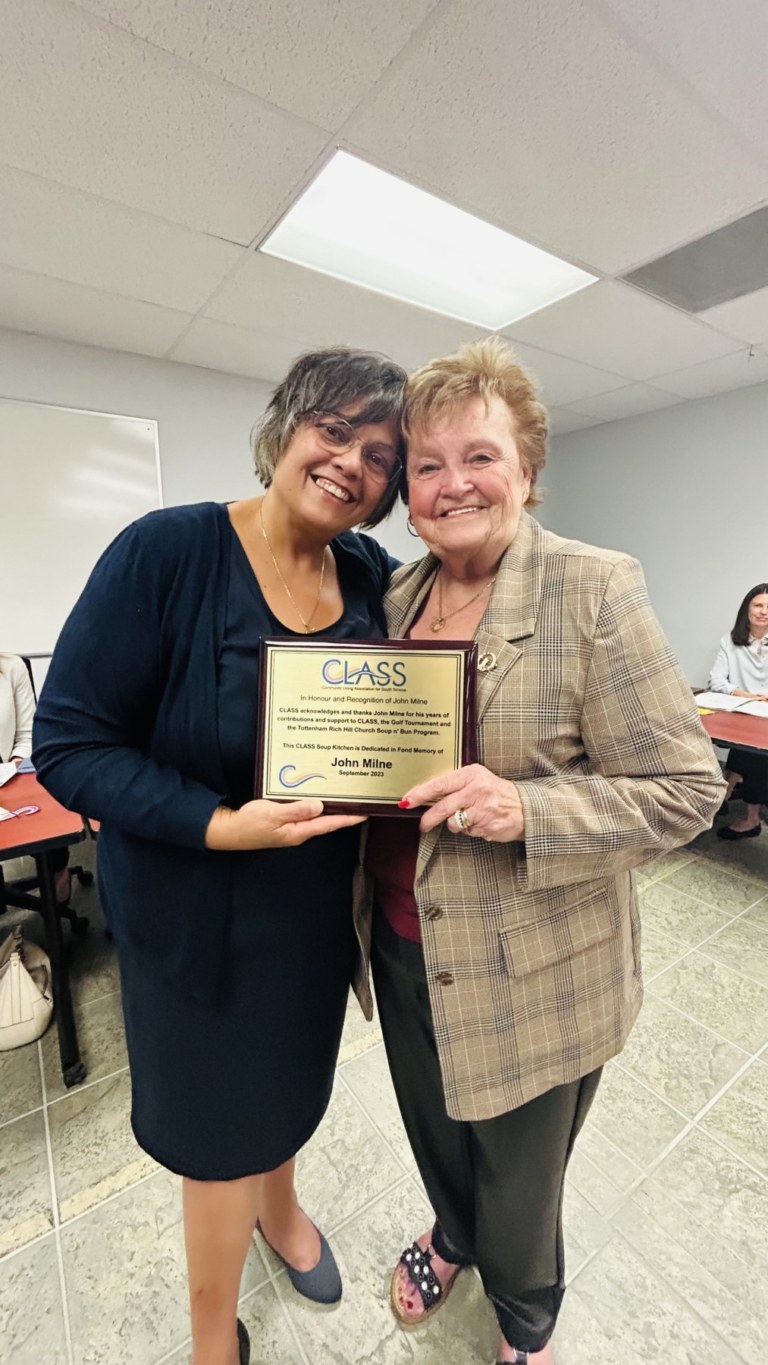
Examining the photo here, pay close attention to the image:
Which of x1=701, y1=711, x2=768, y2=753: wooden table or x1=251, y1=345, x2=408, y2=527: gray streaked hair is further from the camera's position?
x1=701, y1=711, x2=768, y2=753: wooden table

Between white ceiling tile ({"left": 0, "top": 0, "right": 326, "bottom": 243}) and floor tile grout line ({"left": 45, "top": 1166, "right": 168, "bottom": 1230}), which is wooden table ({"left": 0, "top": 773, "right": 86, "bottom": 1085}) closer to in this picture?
floor tile grout line ({"left": 45, "top": 1166, "right": 168, "bottom": 1230})

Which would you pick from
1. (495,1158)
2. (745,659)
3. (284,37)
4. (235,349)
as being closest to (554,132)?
(284,37)

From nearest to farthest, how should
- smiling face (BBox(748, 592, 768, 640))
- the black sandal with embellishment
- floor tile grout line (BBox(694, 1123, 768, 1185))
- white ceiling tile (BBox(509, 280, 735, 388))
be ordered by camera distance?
the black sandal with embellishment, floor tile grout line (BBox(694, 1123, 768, 1185)), white ceiling tile (BBox(509, 280, 735, 388)), smiling face (BBox(748, 592, 768, 640))

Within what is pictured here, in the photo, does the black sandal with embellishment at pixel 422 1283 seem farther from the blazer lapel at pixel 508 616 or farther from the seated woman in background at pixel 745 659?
the seated woman in background at pixel 745 659

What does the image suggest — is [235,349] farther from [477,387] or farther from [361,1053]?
[361,1053]

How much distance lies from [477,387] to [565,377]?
356cm

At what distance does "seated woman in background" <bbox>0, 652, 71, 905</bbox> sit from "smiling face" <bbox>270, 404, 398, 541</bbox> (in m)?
2.32

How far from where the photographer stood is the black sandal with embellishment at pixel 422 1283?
119 cm

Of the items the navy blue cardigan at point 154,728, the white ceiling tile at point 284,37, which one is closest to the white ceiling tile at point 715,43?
the white ceiling tile at point 284,37

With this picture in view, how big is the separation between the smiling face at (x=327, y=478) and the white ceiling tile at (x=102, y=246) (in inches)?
74.8

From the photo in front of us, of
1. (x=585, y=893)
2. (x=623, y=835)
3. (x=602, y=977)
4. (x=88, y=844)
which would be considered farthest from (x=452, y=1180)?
(x=88, y=844)

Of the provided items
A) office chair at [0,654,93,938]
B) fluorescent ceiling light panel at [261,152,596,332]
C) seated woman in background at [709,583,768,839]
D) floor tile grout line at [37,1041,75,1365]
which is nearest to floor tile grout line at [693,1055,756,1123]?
floor tile grout line at [37,1041,75,1365]

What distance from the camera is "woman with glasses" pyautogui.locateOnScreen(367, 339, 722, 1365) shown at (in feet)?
2.51

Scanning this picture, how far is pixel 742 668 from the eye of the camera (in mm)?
4008
